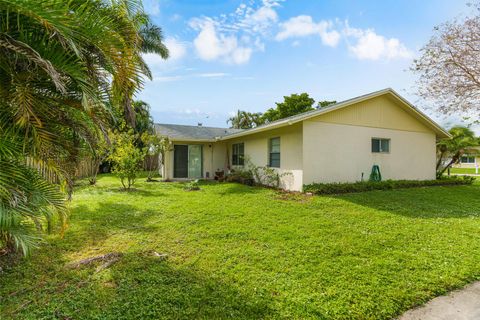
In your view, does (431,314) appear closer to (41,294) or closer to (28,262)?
(41,294)

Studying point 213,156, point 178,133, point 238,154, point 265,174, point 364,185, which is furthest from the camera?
point 213,156

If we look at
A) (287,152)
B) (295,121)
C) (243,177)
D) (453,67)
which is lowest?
(243,177)

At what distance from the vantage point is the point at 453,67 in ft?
41.6

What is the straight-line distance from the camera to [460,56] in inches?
483

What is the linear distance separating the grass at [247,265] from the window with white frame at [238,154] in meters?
7.67

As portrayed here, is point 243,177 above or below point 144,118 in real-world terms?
below

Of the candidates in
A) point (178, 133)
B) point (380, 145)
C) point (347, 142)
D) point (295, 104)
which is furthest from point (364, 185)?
point (295, 104)

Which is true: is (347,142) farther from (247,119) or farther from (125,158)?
(247,119)

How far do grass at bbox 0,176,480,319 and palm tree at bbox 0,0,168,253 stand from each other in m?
0.93

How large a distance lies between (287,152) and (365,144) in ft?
11.9

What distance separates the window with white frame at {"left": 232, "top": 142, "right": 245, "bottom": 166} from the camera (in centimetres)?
1489

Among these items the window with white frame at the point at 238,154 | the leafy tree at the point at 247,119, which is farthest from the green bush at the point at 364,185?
the leafy tree at the point at 247,119

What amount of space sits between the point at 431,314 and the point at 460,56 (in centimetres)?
1442

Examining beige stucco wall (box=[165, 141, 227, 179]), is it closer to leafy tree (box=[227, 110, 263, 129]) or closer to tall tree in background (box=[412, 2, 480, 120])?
tall tree in background (box=[412, 2, 480, 120])
